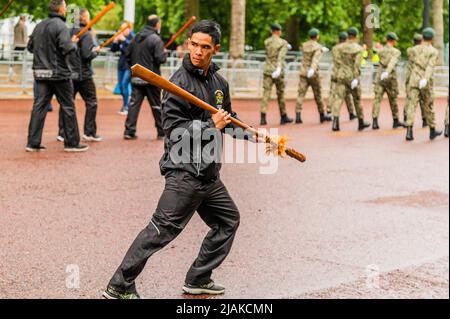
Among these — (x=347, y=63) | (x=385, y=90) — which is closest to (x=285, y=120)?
(x=347, y=63)

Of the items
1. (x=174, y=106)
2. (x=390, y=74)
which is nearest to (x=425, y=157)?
(x=390, y=74)

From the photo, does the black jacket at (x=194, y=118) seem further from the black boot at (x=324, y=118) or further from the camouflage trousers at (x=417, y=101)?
the black boot at (x=324, y=118)

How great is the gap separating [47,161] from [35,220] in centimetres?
345

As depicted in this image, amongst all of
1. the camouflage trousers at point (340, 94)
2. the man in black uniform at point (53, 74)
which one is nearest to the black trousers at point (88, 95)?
the man in black uniform at point (53, 74)

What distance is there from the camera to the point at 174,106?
4504 mm

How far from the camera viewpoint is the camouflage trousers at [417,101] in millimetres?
16781

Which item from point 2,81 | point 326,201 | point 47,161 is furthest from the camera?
point 2,81

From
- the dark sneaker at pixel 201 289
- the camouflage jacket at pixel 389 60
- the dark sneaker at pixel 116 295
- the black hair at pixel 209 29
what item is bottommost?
the dark sneaker at pixel 201 289

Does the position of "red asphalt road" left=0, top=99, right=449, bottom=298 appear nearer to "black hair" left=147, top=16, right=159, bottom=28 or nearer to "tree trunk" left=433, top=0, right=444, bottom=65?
"black hair" left=147, top=16, right=159, bottom=28

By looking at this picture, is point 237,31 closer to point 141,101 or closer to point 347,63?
point 347,63

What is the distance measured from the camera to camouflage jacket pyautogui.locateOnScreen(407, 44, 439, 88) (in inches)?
649

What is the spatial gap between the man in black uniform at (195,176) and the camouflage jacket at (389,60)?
12365 millimetres

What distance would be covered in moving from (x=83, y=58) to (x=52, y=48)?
8.78 ft

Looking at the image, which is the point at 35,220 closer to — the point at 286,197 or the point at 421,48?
the point at 286,197
